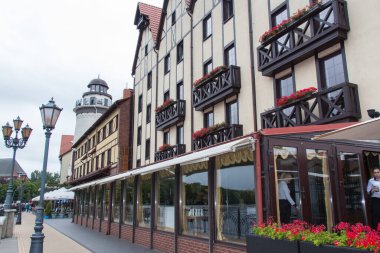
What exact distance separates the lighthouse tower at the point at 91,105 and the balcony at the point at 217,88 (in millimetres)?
46542

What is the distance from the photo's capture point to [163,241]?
1238 centimetres

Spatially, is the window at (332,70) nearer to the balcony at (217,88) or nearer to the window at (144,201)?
the balcony at (217,88)

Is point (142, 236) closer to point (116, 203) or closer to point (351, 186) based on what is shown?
point (116, 203)

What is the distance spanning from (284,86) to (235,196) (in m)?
5.19

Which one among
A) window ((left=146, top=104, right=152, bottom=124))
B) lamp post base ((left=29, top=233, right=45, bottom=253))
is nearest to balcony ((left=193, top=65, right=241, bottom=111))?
window ((left=146, top=104, right=152, bottom=124))

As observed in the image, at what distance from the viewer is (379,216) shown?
820 cm

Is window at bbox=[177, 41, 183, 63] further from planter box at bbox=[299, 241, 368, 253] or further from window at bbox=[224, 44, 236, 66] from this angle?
planter box at bbox=[299, 241, 368, 253]

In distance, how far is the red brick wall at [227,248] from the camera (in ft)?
26.6

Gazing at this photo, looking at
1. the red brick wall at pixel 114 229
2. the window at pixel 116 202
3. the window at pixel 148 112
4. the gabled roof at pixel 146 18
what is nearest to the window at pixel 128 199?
the window at pixel 116 202

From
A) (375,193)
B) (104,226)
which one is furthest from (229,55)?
(104,226)

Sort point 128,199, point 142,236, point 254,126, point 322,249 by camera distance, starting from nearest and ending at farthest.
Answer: point 322,249 → point 254,126 → point 142,236 → point 128,199

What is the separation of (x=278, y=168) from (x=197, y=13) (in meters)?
13.3

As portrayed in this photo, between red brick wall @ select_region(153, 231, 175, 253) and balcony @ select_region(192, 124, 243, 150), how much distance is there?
4403 millimetres

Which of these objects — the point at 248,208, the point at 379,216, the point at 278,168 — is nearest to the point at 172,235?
the point at 248,208
